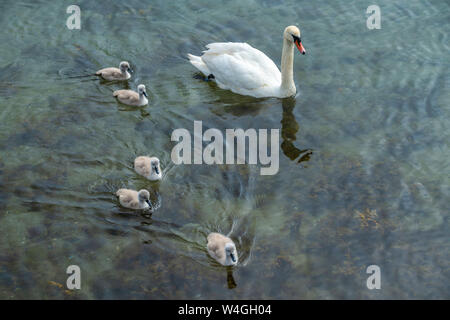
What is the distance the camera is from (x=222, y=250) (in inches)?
349

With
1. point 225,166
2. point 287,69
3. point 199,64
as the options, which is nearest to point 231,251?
point 225,166

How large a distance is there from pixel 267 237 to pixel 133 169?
3059 mm

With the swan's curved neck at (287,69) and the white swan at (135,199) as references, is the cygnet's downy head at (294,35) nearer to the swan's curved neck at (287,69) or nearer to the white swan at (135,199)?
the swan's curved neck at (287,69)

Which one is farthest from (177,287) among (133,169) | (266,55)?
(266,55)

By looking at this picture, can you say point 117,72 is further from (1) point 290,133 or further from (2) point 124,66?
(1) point 290,133

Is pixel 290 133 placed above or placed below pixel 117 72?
below

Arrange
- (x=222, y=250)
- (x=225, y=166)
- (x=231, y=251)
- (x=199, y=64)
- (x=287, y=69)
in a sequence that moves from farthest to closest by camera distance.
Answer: (x=199, y=64), (x=287, y=69), (x=225, y=166), (x=222, y=250), (x=231, y=251)

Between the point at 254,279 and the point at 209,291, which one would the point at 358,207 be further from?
the point at 209,291

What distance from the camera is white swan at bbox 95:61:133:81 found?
13.1 metres

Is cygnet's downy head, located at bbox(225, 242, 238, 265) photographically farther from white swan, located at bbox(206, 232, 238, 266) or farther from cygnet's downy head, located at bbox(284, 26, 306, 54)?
cygnet's downy head, located at bbox(284, 26, 306, 54)

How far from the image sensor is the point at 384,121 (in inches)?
486

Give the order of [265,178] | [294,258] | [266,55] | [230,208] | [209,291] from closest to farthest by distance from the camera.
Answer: [209,291] → [294,258] → [230,208] → [265,178] → [266,55]

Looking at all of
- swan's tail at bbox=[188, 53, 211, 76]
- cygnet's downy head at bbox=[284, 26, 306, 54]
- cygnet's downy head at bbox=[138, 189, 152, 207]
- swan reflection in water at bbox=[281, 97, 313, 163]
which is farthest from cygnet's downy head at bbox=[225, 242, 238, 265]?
swan's tail at bbox=[188, 53, 211, 76]

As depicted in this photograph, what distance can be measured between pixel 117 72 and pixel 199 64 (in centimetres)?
201
